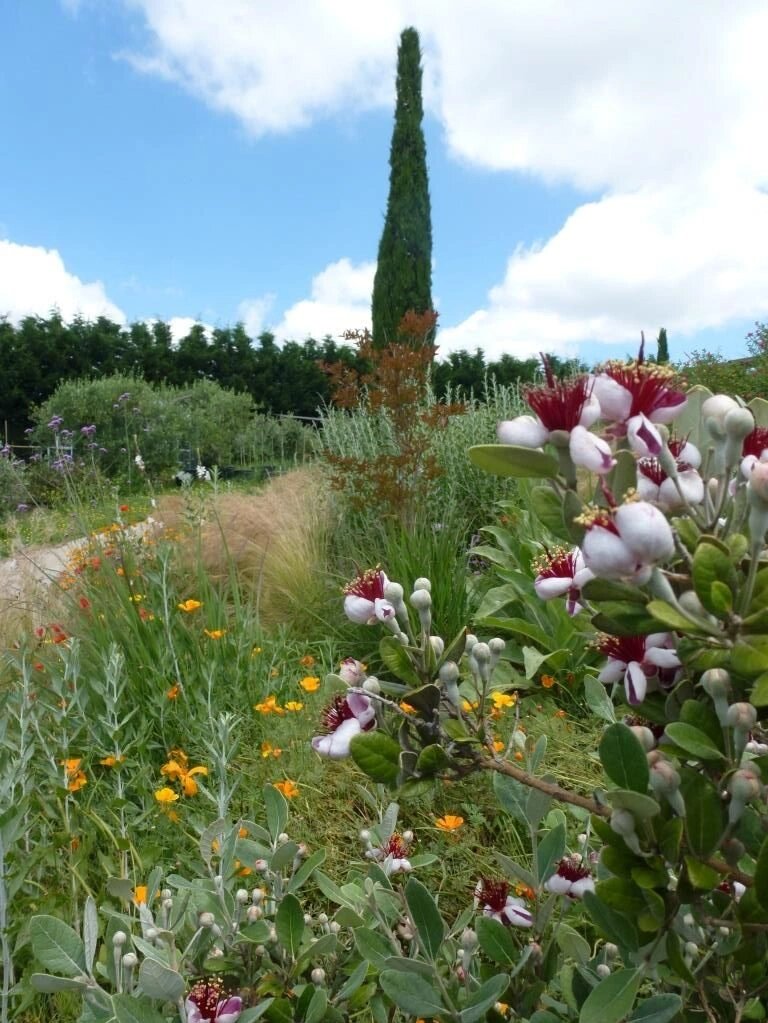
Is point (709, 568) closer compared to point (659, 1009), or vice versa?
point (709, 568)

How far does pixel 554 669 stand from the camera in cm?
327

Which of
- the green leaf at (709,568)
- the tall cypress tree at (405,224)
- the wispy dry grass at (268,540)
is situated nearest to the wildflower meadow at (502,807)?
the green leaf at (709,568)

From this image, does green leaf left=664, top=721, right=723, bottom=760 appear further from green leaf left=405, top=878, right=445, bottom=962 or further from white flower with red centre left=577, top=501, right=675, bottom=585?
green leaf left=405, top=878, right=445, bottom=962

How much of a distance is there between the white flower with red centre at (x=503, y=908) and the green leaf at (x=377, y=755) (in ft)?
1.47

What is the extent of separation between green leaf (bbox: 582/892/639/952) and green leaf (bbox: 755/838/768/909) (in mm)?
175

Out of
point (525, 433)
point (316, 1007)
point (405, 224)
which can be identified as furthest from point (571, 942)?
point (405, 224)

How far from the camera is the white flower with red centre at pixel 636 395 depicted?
29.6 inches

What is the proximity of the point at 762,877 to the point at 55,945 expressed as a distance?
859 millimetres

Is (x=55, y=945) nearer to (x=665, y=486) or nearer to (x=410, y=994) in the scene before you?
(x=410, y=994)

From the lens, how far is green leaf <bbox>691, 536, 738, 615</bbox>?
2.26ft

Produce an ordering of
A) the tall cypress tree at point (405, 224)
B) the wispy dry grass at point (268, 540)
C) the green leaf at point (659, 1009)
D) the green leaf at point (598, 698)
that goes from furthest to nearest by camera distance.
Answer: the tall cypress tree at point (405, 224) < the wispy dry grass at point (268, 540) < the green leaf at point (598, 698) < the green leaf at point (659, 1009)

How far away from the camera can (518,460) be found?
0.73 m

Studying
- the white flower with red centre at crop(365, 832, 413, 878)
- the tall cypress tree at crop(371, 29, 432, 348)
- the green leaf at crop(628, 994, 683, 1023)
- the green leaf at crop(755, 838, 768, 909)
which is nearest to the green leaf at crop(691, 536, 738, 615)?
the green leaf at crop(755, 838, 768, 909)

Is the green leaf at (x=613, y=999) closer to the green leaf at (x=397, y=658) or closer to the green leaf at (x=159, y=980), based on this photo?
the green leaf at (x=397, y=658)
